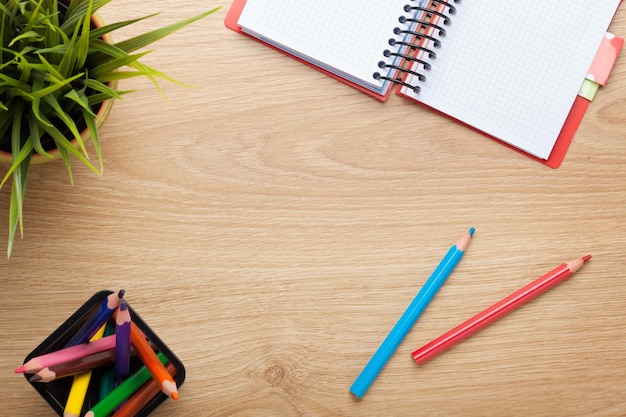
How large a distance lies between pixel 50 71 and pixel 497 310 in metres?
0.62

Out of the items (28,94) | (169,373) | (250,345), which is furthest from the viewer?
(250,345)

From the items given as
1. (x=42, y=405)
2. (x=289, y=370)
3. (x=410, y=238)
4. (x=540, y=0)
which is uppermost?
(x=540, y=0)

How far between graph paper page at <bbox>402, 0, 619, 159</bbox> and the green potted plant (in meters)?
0.38

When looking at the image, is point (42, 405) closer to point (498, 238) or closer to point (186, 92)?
point (186, 92)

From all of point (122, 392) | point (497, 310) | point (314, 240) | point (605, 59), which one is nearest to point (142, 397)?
point (122, 392)

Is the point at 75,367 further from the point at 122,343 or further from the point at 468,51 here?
the point at 468,51

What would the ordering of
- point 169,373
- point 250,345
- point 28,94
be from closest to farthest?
point 28,94
point 169,373
point 250,345

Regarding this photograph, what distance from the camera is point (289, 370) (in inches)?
32.9

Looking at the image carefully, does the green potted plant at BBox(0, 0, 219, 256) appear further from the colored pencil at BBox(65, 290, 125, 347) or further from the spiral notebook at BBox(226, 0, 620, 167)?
the spiral notebook at BBox(226, 0, 620, 167)

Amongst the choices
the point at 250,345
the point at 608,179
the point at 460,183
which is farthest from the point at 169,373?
the point at 608,179

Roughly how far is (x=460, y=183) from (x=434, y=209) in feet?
0.17

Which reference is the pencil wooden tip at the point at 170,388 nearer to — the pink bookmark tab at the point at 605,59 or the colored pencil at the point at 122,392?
the colored pencil at the point at 122,392

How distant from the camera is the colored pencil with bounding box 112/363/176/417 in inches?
28.7

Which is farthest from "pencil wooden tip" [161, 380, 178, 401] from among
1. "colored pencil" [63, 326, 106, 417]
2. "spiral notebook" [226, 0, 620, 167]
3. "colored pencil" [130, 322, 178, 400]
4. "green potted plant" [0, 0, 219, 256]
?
"spiral notebook" [226, 0, 620, 167]
